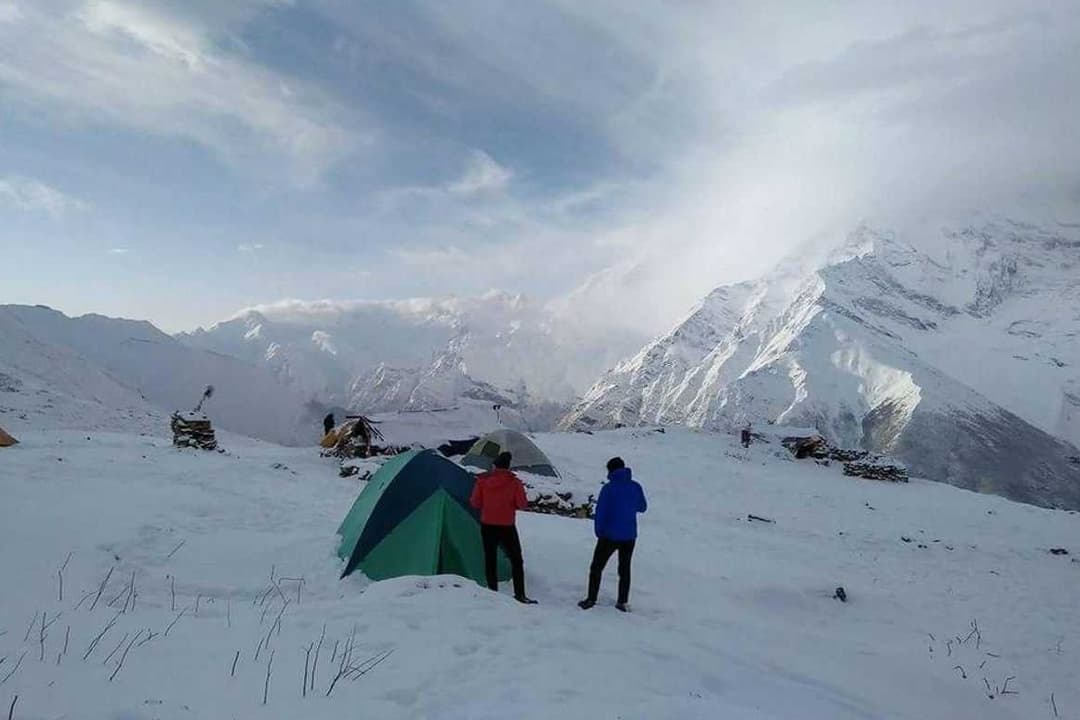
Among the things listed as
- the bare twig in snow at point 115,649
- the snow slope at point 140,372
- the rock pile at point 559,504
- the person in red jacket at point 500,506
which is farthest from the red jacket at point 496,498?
the snow slope at point 140,372

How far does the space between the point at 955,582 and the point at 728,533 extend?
600cm

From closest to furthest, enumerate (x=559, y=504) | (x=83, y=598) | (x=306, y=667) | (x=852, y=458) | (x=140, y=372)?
(x=306, y=667) < (x=83, y=598) < (x=559, y=504) < (x=852, y=458) < (x=140, y=372)

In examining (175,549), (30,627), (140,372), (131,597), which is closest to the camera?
(30,627)

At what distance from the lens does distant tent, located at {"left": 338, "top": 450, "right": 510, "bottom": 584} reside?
34.9 ft

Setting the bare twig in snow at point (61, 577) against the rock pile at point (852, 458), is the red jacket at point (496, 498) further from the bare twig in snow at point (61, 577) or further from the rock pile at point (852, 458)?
the rock pile at point (852, 458)

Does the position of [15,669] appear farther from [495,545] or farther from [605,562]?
[605,562]

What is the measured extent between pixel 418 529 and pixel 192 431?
16742 millimetres

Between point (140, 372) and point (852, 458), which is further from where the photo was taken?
point (140, 372)

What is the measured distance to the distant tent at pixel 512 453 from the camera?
2622 cm

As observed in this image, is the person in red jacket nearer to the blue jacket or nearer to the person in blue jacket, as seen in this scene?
the person in blue jacket

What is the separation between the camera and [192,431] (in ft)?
77.8

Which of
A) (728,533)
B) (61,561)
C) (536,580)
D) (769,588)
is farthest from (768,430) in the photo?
(61,561)

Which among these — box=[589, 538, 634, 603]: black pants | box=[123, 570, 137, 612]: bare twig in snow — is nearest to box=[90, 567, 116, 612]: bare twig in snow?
box=[123, 570, 137, 612]: bare twig in snow

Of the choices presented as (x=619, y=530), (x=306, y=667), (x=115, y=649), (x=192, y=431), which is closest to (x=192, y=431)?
(x=192, y=431)
